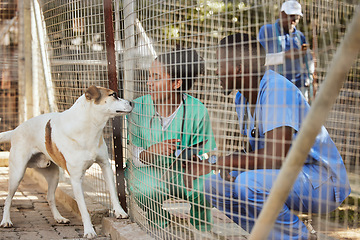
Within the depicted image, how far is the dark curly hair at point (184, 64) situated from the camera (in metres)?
2.82

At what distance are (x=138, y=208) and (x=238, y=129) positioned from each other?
4.16ft

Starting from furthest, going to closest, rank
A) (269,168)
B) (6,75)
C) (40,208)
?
(6,75) → (40,208) → (269,168)

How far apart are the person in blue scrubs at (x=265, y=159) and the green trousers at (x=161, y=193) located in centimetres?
13

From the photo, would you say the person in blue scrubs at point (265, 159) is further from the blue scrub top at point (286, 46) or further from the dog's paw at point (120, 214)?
the dog's paw at point (120, 214)

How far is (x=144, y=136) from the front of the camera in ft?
11.7

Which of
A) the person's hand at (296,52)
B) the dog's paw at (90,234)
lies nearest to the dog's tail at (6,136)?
the dog's paw at (90,234)

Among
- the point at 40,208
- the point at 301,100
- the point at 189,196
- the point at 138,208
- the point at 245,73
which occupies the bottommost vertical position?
the point at 40,208

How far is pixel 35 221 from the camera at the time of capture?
190 inches

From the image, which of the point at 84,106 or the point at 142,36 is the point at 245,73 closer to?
the point at 142,36

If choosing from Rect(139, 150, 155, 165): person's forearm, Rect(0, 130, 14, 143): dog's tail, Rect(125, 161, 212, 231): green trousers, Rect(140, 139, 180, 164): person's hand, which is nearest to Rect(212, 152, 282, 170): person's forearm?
Rect(125, 161, 212, 231): green trousers

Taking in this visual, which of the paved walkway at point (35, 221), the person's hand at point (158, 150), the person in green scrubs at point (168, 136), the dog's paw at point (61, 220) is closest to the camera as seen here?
the person in green scrubs at point (168, 136)

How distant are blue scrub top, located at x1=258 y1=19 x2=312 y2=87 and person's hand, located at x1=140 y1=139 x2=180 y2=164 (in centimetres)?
100

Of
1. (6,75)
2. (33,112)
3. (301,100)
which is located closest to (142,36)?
(301,100)

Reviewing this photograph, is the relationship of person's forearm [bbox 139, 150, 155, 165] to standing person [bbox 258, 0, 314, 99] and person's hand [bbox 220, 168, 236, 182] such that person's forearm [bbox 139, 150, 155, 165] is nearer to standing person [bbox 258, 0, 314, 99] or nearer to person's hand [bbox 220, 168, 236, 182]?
person's hand [bbox 220, 168, 236, 182]
